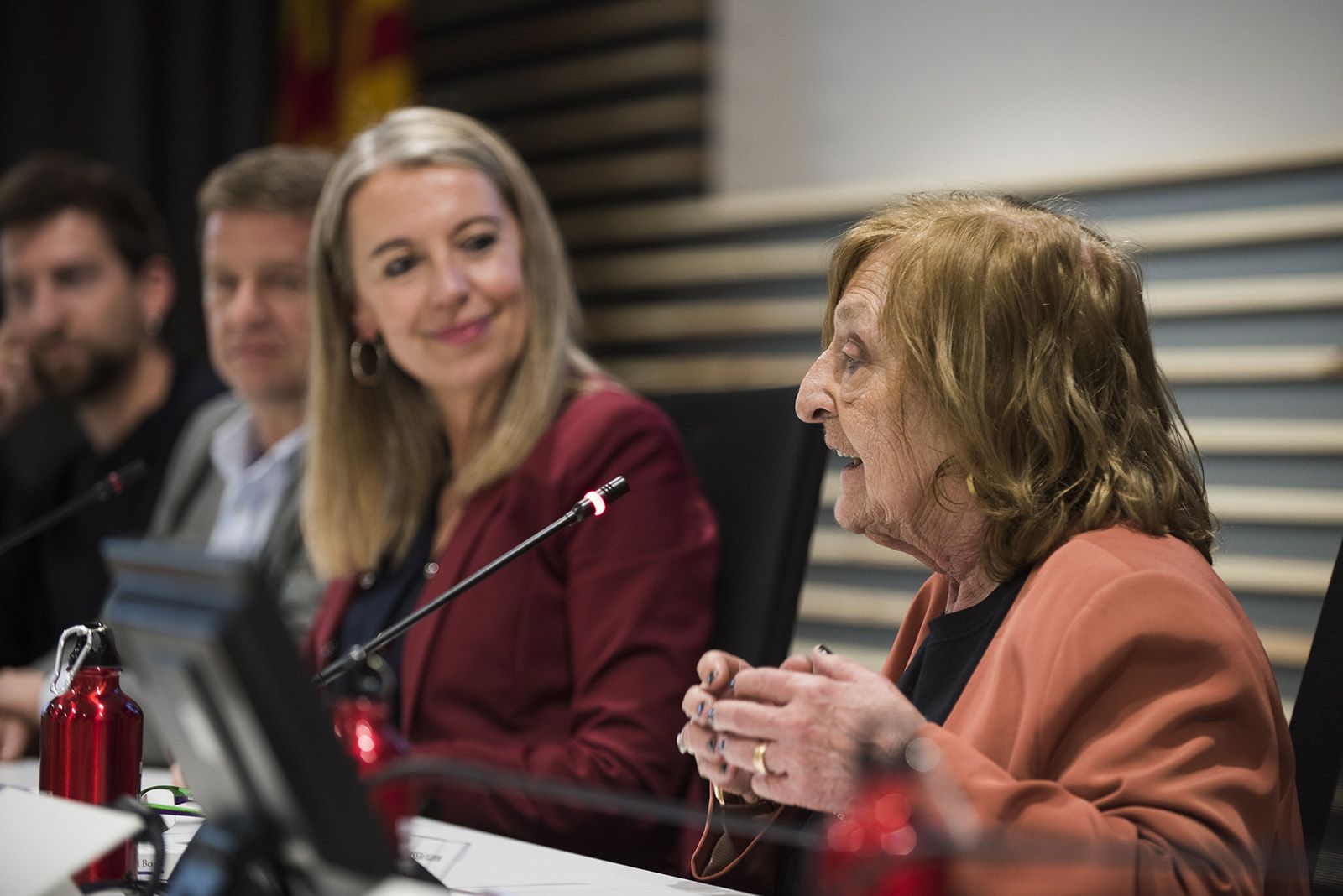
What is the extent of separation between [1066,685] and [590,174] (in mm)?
2860

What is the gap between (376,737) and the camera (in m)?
1.35

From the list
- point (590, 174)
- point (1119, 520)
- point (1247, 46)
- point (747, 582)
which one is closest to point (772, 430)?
point (747, 582)

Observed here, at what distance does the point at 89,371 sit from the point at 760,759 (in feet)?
9.18

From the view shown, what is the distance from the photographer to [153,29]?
4.38 m

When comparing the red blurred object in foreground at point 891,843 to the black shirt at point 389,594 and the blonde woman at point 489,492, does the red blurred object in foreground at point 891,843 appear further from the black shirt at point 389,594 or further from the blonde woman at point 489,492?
the black shirt at point 389,594

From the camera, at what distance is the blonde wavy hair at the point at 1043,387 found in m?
1.31

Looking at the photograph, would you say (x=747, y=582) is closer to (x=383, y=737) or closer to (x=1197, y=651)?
(x=383, y=737)

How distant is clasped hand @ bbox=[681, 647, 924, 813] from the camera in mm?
1162

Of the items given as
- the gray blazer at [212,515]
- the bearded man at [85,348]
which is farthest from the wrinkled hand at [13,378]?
the gray blazer at [212,515]

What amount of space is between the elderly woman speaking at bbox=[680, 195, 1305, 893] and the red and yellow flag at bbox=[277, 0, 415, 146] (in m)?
2.67

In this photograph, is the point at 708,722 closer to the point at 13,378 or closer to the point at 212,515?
the point at 212,515

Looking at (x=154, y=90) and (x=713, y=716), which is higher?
(x=154, y=90)

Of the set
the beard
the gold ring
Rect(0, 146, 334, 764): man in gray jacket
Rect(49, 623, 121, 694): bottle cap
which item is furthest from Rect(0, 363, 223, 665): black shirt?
the gold ring

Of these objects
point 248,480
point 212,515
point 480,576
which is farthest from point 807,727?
point 212,515
